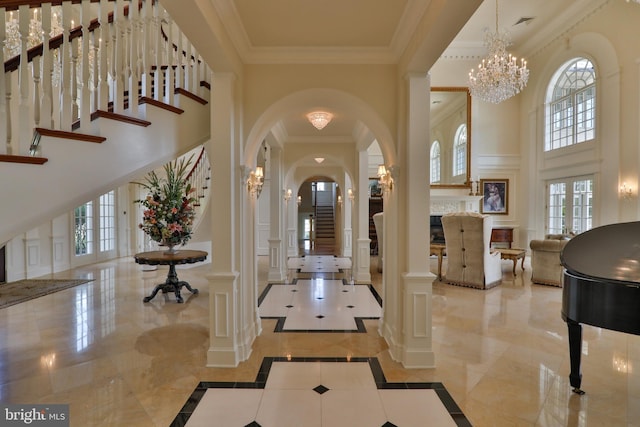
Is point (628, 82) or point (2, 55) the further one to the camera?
point (628, 82)

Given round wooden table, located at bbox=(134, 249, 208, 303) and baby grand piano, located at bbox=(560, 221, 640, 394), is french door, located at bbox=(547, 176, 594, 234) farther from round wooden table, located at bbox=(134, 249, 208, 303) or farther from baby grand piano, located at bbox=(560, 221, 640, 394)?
round wooden table, located at bbox=(134, 249, 208, 303)

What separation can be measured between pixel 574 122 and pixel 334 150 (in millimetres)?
6904

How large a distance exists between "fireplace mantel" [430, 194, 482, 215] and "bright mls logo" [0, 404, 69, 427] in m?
10.4

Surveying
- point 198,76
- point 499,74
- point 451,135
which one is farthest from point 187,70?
point 451,135

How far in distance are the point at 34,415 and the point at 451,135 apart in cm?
1227

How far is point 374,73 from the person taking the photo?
11.8 feet

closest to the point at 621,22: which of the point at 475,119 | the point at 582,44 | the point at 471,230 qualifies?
the point at 582,44

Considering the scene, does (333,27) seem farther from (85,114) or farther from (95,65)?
(85,114)

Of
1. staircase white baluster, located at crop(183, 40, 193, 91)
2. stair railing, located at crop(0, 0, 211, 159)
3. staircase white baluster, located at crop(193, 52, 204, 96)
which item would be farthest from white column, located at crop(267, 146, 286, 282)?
stair railing, located at crop(0, 0, 211, 159)

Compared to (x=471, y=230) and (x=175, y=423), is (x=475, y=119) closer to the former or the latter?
(x=471, y=230)

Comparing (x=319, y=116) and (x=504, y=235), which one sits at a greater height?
(x=319, y=116)

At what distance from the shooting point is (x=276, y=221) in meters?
7.42

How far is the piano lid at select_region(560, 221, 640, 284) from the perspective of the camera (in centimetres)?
239

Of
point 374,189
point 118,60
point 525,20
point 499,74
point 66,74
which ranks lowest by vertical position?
point 374,189
